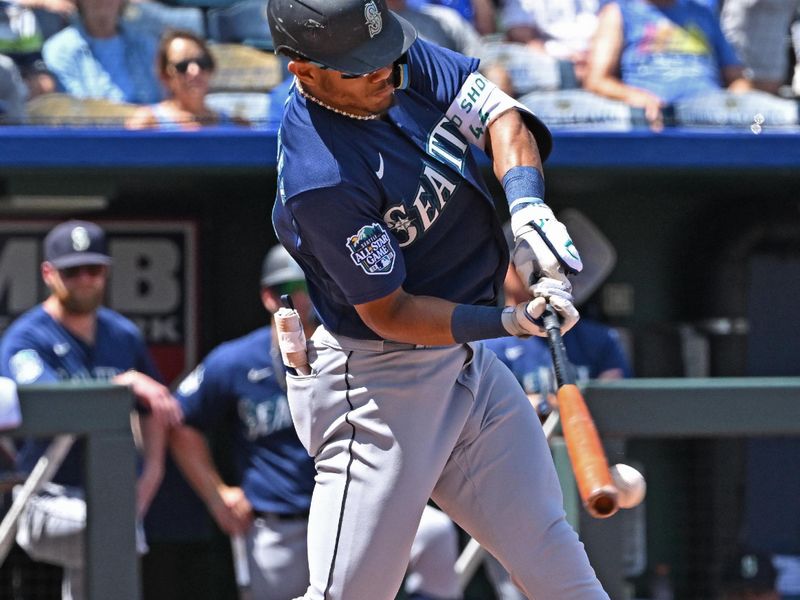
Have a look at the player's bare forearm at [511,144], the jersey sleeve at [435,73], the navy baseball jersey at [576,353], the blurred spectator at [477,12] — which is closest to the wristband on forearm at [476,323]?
the player's bare forearm at [511,144]

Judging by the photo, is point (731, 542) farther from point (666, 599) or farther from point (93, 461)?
point (93, 461)

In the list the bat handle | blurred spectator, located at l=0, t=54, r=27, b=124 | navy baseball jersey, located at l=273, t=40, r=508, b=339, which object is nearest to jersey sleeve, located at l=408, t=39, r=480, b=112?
navy baseball jersey, located at l=273, t=40, r=508, b=339

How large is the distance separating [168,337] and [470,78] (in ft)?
10.5

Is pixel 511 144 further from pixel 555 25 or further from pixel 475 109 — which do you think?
pixel 555 25

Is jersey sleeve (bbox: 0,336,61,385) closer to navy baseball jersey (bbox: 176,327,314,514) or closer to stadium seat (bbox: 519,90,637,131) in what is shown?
navy baseball jersey (bbox: 176,327,314,514)

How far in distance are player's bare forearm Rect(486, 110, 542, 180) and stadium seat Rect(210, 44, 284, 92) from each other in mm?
3132

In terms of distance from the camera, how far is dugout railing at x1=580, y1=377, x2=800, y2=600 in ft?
11.2

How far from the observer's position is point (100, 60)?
5.54 meters

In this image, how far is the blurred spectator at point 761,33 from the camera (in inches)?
243

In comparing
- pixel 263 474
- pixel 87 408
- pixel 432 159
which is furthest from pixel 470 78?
pixel 263 474

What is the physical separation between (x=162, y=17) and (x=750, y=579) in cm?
331

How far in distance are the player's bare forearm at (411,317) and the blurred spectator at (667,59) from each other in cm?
323

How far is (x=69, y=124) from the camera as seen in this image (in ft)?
16.7

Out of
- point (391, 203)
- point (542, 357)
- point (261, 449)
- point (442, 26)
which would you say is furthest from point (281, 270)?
point (391, 203)
